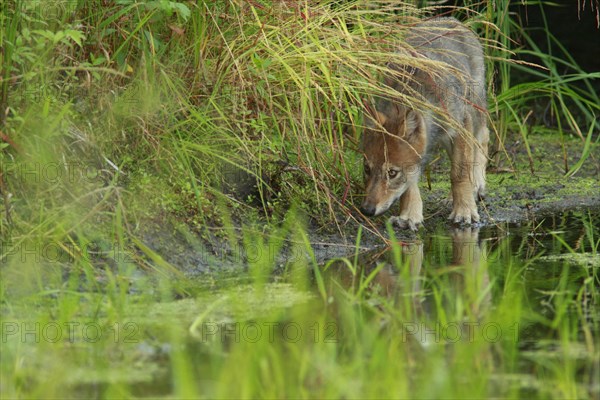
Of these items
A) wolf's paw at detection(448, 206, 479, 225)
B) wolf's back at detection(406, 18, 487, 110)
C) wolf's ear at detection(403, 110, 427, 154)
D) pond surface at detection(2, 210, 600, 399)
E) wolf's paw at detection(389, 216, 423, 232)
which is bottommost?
pond surface at detection(2, 210, 600, 399)

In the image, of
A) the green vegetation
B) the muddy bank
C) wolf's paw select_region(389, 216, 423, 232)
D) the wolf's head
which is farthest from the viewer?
wolf's paw select_region(389, 216, 423, 232)

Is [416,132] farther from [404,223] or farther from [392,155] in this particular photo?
[404,223]

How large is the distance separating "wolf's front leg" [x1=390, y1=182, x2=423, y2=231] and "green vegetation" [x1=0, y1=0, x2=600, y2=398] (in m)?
0.16

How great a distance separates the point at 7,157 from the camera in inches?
186

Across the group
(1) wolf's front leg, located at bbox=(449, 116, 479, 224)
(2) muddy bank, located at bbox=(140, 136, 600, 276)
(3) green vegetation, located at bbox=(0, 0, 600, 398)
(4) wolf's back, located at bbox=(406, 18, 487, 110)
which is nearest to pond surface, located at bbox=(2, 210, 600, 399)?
(3) green vegetation, located at bbox=(0, 0, 600, 398)

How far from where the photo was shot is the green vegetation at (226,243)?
11.2 feet

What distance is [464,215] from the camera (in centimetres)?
627

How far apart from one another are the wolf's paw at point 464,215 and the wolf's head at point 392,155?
0.43 metres

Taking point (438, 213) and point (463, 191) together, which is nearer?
point (463, 191)

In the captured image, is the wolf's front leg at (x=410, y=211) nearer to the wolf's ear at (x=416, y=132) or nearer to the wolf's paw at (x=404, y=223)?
the wolf's paw at (x=404, y=223)

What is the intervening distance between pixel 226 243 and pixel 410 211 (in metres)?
1.32

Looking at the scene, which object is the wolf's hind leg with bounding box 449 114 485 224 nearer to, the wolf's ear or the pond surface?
the wolf's ear

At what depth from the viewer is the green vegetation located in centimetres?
340

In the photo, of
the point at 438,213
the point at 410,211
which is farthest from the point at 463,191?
the point at 410,211
